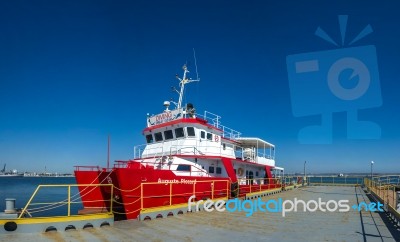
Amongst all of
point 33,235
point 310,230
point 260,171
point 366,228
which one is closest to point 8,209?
point 33,235

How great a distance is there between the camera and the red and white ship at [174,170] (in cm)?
1189

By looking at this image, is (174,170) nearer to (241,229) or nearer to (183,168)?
(183,168)

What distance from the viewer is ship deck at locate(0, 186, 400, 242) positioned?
26.6 feet

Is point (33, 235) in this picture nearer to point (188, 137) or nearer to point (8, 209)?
point (8, 209)

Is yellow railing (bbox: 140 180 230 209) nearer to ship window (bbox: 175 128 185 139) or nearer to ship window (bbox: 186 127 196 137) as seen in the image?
ship window (bbox: 186 127 196 137)

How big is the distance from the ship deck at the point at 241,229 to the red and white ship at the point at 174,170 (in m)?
1.54

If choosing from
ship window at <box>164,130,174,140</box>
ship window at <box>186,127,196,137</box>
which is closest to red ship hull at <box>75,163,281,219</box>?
ship window at <box>186,127,196,137</box>

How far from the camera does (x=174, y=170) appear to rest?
15.5m

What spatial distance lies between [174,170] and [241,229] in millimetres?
6635

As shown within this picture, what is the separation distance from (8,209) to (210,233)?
5392mm

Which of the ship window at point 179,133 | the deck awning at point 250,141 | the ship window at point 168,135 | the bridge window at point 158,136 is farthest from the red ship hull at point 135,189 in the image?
the deck awning at point 250,141

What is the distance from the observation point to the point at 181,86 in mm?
21594

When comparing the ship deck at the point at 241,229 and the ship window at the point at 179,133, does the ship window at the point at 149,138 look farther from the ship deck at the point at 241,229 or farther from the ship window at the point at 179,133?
the ship deck at the point at 241,229

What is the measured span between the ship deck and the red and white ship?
1.54 m
